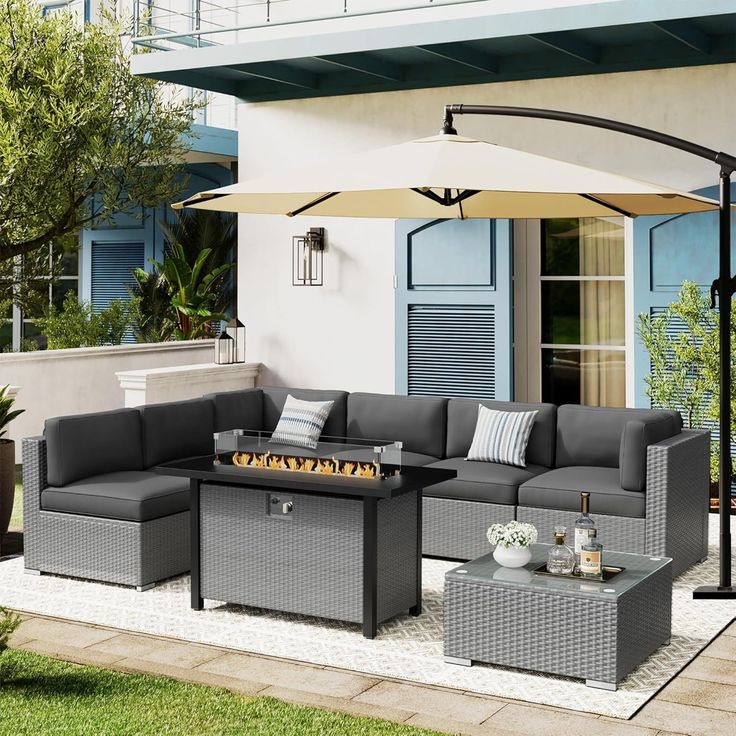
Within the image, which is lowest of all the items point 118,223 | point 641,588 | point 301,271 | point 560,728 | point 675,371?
point 560,728

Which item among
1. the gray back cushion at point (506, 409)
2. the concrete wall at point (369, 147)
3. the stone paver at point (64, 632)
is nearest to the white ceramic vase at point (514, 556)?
the stone paver at point (64, 632)

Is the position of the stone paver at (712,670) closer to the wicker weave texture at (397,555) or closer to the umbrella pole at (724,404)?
the umbrella pole at (724,404)

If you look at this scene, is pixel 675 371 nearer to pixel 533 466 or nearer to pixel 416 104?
pixel 533 466

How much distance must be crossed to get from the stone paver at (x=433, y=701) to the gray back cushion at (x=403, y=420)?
10.3 feet

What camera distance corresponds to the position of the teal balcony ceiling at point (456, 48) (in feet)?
26.0

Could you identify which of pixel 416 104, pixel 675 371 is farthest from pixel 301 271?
pixel 675 371

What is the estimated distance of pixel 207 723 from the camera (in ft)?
14.1

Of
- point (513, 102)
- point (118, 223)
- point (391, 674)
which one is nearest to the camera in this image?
point (391, 674)

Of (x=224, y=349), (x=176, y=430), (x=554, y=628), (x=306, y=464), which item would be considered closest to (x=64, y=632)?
(x=306, y=464)

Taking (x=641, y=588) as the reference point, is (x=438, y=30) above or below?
above

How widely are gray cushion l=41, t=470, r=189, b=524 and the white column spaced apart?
8.29 ft

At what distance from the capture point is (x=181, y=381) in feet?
31.5

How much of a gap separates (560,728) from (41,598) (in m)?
3.10

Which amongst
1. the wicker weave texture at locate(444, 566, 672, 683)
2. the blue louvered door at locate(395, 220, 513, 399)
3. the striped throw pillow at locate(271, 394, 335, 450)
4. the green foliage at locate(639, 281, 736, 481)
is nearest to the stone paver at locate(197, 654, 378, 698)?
the wicker weave texture at locate(444, 566, 672, 683)
